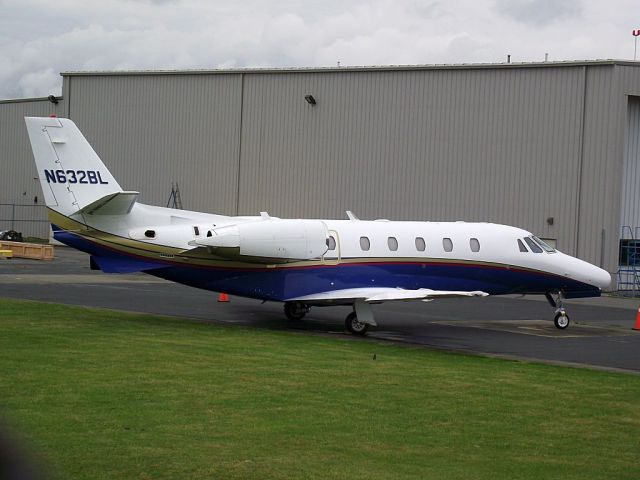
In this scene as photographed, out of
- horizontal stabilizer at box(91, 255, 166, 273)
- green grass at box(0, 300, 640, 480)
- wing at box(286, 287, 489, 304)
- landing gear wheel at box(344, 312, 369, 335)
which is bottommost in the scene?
green grass at box(0, 300, 640, 480)

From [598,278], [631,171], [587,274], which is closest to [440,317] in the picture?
[587,274]

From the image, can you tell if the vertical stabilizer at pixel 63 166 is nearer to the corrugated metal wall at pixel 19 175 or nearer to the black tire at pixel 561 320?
the black tire at pixel 561 320

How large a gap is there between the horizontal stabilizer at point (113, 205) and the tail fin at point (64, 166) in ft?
0.23

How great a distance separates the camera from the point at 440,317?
26.8 m

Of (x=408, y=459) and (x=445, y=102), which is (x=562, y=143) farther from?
(x=408, y=459)

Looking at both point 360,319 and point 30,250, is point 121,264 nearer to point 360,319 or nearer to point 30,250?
point 360,319

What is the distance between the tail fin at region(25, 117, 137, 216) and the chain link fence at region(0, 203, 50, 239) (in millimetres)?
43690

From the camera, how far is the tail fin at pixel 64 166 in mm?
21078

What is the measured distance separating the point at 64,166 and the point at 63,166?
0.8 inches

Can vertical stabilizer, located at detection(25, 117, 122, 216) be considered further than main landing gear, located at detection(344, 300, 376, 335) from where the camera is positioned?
No

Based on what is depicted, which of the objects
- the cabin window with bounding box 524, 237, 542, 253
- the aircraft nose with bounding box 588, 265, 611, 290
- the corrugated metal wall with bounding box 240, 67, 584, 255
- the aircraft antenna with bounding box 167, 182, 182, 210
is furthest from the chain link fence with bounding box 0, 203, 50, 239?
the aircraft nose with bounding box 588, 265, 611, 290

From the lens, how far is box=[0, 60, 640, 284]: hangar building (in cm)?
4103

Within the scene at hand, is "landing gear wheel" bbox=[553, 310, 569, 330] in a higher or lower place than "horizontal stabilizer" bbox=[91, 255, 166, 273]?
lower

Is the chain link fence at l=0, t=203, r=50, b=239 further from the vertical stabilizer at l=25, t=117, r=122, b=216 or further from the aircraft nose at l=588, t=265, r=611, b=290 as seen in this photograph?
the aircraft nose at l=588, t=265, r=611, b=290
